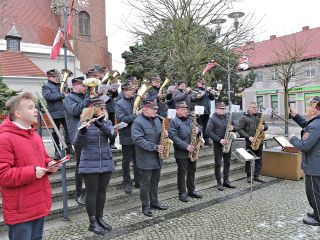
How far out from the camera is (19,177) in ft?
10.3

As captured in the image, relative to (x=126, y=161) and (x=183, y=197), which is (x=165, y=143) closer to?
(x=126, y=161)

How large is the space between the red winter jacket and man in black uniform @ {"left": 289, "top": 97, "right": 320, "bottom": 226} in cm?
395

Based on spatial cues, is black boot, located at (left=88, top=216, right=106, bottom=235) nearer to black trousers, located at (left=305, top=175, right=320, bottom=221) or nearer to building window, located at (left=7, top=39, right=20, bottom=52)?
black trousers, located at (left=305, top=175, right=320, bottom=221)

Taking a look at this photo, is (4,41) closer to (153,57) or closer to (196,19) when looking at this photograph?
(153,57)

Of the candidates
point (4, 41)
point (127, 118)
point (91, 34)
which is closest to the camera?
point (127, 118)

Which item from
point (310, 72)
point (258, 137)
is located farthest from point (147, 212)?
point (310, 72)

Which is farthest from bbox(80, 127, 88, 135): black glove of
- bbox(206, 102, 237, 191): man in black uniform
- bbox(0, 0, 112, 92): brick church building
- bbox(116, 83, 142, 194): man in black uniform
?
bbox(0, 0, 112, 92): brick church building

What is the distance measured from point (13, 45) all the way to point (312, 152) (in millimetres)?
27455

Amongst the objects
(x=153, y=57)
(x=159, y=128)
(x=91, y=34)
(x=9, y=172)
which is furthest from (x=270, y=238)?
(x=91, y=34)

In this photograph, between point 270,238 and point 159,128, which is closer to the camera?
point 270,238

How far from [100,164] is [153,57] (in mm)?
9614

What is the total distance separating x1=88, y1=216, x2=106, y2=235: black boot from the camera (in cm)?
514

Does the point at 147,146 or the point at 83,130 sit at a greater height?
the point at 83,130

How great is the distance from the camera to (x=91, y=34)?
3353 centimetres
